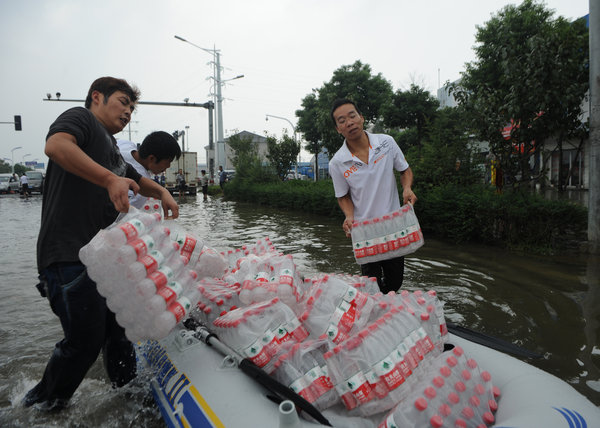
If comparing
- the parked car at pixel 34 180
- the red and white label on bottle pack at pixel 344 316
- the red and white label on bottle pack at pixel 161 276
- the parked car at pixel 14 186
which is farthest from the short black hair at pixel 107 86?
the parked car at pixel 14 186

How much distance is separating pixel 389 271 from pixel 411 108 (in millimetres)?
23566

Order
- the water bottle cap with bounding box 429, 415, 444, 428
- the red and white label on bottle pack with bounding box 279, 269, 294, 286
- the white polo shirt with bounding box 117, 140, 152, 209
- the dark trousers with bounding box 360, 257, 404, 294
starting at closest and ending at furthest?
the water bottle cap with bounding box 429, 415, 444, 428 < the red and white label on bottle pack with bounding box 279, 269, 294, 286 < the white polo shirt with bounding box 117, 140, 152, 209 < the dark trousers with bounding box 360, 257, 404, 294

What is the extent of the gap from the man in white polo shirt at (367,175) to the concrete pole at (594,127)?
5.16 m

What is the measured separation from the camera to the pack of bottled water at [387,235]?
3566mm

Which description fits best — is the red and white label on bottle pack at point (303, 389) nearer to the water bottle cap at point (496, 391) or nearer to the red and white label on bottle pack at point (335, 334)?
the red and white label on bottle pack at point (335, 334)

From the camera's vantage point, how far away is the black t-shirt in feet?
7.47

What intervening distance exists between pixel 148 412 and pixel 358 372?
1798mm

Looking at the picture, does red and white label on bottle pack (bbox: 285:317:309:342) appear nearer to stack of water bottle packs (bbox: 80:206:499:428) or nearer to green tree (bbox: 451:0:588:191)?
stack of water bottle packs (bbox: 80:206:499:428)

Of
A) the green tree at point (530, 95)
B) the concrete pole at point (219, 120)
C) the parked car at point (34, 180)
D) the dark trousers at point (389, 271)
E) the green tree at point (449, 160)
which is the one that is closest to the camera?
the dark trousers at point (389, 271)

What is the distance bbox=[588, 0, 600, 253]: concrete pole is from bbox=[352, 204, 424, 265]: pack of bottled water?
17.4 ft

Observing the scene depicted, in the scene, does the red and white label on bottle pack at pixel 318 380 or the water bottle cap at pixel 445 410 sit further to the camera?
the red and white label on bottle pack at pixel 318 380

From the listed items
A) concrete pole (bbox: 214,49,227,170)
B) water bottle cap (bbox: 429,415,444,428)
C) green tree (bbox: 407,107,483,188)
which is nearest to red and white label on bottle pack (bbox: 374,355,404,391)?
water bottle cap (bbox: 429,415,444,428)

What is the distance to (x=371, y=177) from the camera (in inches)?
144

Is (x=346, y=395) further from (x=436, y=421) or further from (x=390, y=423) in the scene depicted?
(x=436, y=421)
